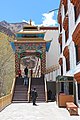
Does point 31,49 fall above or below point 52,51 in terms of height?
below

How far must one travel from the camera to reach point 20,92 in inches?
1053

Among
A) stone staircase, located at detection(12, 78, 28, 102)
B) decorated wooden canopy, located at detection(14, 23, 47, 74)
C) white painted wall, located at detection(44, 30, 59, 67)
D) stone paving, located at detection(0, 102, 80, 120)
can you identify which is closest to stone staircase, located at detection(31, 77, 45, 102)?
stone staircase, located at detection(12, 78, 28, 102)

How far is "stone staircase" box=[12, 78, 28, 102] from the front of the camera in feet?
82.2

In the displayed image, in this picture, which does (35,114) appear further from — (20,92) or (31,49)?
(31,49)

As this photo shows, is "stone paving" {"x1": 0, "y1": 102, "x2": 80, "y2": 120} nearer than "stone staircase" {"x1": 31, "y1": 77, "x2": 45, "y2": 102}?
Yes

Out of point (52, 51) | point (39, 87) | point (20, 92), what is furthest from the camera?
point (52, 51)

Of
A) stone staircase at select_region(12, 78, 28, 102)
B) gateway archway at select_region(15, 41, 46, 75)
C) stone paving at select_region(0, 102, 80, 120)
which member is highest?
gateway archway at select_region(15, 41, 46, 75)

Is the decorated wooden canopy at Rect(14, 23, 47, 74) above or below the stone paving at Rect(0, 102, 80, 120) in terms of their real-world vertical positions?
above

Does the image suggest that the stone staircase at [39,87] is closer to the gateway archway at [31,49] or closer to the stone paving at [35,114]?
the gateway archway at [31,49]

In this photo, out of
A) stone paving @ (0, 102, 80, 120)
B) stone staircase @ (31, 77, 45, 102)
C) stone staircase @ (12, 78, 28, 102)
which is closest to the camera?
stone paving @ (0, 102, 80, 120)

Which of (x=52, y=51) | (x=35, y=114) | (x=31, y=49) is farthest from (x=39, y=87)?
(x=52, y=51)

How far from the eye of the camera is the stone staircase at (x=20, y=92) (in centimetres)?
2506

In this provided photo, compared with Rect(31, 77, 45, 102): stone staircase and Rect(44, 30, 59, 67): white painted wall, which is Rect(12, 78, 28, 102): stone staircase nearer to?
Rect(31, 77, 45, 102): stone staircase

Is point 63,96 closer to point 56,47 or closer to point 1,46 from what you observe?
point 56,47
